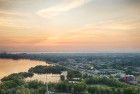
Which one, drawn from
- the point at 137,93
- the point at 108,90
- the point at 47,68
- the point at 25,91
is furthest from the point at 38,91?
the point at 47,68

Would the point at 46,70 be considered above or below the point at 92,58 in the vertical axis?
below

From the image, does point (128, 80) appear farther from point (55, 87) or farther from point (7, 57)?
point (7, 57)

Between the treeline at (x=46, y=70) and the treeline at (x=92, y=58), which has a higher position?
the treeline at (x=92, y=58)

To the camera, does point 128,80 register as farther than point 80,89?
Yes

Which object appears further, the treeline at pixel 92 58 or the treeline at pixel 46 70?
the treeline at pixel 92 58

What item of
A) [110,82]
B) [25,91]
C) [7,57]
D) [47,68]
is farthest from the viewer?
[7,57]

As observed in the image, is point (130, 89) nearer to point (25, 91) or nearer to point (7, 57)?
point (25, 91)

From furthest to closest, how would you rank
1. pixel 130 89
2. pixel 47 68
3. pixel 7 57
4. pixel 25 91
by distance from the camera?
pixel 7 57 < pixel 47 68 < pixel 130 89 < pixel 25 91

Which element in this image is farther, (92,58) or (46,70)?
(92,58)

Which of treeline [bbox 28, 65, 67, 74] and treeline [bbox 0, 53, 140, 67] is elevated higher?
treeline [bbox 0, 53, 140, 67]

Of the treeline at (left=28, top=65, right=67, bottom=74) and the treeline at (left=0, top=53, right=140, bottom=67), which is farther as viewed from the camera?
the treeline at (left=0, top=53, right=140, bottom=67)
